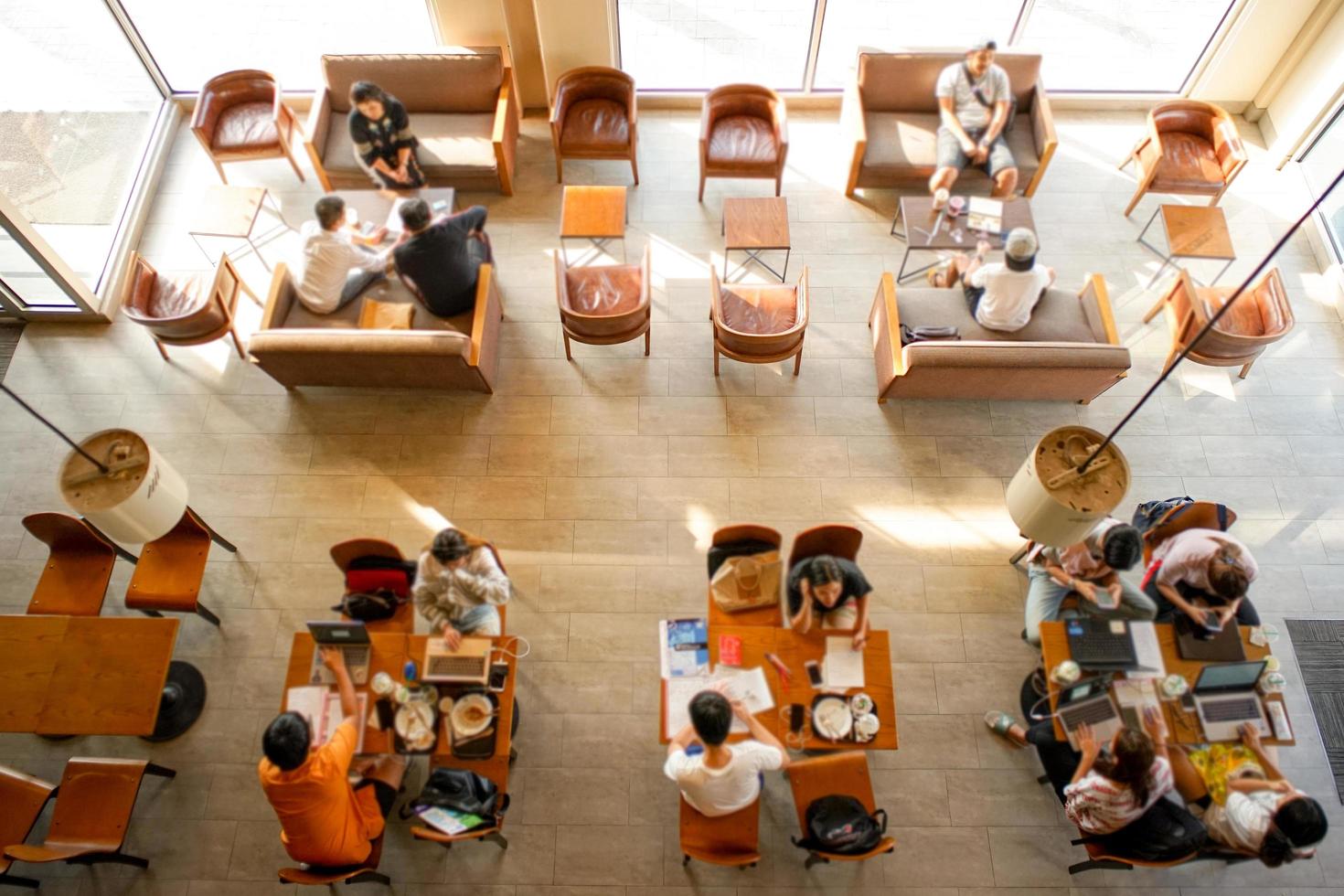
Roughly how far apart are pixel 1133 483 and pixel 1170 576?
4.01 feet

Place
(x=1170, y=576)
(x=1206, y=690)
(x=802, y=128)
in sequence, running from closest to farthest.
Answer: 1. (x=1206, y=690)
2. (x=1170, y=576)
3. (x=802, y=128)

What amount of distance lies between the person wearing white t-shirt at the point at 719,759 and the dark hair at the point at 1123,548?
6.67ft

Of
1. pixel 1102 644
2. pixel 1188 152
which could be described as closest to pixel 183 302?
pixel 1102 644

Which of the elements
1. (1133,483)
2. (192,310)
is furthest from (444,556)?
(1133,483)

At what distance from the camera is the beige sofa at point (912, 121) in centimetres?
674

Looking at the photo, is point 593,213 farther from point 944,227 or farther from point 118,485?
point 118,485

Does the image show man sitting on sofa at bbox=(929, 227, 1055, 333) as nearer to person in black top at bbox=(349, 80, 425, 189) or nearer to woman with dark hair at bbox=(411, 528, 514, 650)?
woman with dark hair at bbox=(411, 528, 514, 650)

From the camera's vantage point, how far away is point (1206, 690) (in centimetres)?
424

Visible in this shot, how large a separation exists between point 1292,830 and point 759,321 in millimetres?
4067

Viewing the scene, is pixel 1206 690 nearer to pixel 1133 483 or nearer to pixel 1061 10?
pixel 1133 483

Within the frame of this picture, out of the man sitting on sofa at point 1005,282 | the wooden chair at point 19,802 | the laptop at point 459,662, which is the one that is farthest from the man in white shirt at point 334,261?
the man sitting on sofa at point 1005,282

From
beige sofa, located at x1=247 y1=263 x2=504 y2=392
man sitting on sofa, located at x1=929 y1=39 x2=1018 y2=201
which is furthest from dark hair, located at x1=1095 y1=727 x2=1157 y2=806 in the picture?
man sitting on sofa, located at x1=929 y1=39 x2=1018 y2=201

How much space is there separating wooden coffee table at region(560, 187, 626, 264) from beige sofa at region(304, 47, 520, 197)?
2.89 ft

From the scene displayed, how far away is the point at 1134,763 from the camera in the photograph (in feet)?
11.8
